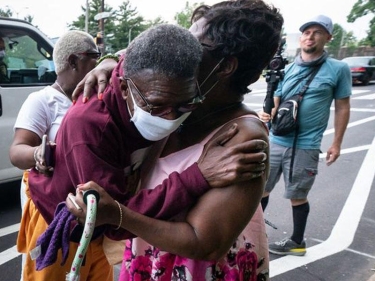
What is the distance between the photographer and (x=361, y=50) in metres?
35.0

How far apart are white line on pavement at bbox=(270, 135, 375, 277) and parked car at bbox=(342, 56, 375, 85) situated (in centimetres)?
1373

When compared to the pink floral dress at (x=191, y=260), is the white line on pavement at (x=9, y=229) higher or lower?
lower

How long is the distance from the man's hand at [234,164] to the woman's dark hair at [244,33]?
26 cm

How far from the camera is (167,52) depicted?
1.00 metres

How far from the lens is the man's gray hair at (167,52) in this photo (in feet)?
3.31

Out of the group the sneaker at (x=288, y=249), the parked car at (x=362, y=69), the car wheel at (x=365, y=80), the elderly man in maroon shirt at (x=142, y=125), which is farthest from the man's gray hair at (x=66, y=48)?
the car wheel at (x=365, y=80)

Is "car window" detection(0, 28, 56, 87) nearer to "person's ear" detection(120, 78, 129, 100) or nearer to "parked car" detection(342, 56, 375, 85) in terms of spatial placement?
"person's ear" detection(120, 78, 129, 100)

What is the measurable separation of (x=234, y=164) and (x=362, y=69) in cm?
1924

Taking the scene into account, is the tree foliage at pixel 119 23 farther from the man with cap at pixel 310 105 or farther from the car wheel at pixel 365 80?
the man with cap at pixel 310 105

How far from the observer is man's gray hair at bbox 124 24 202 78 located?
1.01 metres

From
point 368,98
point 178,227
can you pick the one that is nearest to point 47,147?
point 178,227

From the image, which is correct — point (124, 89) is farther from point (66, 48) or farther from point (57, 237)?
point (66, 48)

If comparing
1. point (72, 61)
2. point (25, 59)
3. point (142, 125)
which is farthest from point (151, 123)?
point (25, 59)

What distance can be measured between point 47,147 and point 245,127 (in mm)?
654
